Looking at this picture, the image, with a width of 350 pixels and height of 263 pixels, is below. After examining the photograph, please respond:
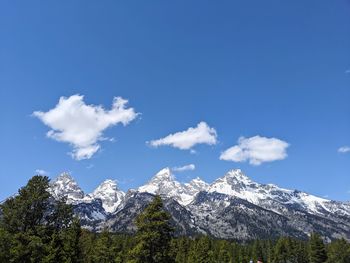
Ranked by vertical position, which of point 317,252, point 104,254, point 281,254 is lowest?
point 104,254

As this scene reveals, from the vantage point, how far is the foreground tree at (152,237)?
148 feet

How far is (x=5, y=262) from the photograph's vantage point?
49.8 m

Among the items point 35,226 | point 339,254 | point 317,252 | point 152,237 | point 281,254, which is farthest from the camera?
point 281,254

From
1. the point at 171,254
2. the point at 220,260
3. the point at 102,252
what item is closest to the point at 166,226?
the point at 171,254

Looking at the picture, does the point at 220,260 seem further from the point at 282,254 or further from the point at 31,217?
the point at 31,217

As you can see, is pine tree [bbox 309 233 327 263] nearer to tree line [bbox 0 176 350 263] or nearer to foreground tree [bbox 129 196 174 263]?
tree line [bbox 0 176 350 263]

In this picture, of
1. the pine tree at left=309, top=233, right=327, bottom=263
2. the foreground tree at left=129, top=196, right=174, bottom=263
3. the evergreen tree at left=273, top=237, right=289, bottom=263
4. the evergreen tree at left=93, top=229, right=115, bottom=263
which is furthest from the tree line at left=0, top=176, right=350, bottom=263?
the evergreen tree at left=273, top=237, right=289, bottom=263

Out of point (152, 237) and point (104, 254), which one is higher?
point (104, 254)

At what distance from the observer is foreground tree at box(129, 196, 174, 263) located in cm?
4503

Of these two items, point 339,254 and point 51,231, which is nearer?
point 51,231

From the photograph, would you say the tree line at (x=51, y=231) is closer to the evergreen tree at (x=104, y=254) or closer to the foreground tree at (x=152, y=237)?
the foreground tree at (x=152, y=237)

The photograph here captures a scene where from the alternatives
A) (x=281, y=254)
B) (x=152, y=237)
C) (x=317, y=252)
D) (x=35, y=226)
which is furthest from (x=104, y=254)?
(x=281, y=254)

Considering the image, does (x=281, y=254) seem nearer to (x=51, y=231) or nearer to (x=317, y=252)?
(x=317, y=252)

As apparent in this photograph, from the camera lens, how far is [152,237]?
147 feet
